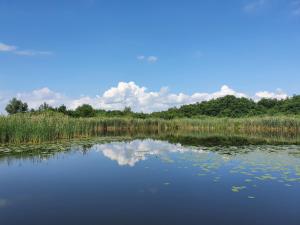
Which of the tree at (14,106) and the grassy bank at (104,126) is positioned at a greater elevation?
the tree at (14,106)

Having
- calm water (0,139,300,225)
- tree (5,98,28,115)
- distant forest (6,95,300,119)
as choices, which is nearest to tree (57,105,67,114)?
distant forest (6,95,300,119)

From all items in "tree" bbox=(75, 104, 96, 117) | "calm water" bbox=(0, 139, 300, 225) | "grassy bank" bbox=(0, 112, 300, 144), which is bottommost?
"calm water" bbox=(0, 139, 300, 225)

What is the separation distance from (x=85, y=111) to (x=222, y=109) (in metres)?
34.9

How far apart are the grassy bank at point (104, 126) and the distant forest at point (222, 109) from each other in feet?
50.8

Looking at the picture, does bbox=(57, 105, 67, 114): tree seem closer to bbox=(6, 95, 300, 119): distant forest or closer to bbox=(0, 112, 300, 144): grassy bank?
bbox=(6, 95, 300, 119): distant forest

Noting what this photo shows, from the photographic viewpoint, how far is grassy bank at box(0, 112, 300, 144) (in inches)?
693

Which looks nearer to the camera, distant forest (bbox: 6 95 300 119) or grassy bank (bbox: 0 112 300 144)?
grassy bank (bbox: 0 112 300 144)

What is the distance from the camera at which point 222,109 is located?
73312 mm

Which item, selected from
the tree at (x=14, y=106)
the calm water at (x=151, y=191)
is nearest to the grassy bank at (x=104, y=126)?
the calm water at (x=151, y=191)

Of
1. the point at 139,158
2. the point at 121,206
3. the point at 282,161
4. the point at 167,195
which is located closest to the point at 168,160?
the point at 139,158

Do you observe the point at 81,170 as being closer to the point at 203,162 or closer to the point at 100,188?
the point at 100,188

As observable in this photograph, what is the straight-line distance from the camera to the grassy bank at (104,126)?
17.6 m

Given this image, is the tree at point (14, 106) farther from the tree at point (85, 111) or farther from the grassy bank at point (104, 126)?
the grassy bank at point (104, 126)

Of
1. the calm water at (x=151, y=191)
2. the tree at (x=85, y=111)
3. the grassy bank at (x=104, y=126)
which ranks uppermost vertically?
the tree at (x=85, y=111)
